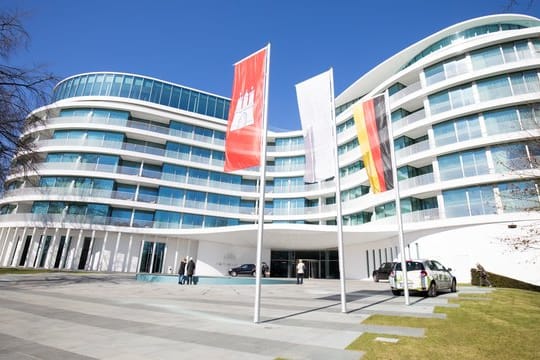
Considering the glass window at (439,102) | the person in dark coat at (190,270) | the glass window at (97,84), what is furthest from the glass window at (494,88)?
the glass window at (97,84)

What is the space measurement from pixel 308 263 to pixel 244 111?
36389mm

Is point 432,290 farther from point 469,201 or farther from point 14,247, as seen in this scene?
point 14,247

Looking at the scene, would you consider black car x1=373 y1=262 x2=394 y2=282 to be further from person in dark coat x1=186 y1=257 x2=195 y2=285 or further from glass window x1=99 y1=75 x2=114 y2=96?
glass window x1=99 y1=75 x2=114 y2=96

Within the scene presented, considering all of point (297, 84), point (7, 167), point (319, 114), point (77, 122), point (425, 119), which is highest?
point (77, 122)

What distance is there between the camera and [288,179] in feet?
156

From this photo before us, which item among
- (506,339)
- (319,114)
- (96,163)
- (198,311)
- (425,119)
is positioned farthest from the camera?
(96,163)

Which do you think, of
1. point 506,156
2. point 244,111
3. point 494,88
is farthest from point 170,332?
point 494,88

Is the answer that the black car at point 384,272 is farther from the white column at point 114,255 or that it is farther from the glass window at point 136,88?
the glass window at point 136,88

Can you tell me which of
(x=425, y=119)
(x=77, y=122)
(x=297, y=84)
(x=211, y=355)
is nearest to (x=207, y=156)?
(x=77, y=122)

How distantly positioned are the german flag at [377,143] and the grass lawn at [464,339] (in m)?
5.47

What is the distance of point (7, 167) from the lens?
Answer: 46.2ft

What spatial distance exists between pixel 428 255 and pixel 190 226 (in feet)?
92.5

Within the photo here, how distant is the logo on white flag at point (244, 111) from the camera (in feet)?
31.6

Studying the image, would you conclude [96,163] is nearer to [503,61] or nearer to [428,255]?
[428,255]
